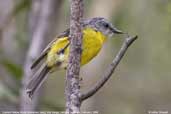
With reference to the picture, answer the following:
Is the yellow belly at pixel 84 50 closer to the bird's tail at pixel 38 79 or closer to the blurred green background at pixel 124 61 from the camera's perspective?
the bird's tail at pixel 38 79

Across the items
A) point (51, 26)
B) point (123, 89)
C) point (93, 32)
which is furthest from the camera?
point (123, 89)

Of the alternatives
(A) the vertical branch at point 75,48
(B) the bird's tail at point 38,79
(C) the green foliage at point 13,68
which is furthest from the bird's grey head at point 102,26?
(A) the vertical branch at point 75,48

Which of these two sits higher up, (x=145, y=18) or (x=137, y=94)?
(x=145, y=18)

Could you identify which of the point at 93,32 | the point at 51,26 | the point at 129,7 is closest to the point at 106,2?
the point at 129,7

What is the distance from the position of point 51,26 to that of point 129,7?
104 centimetres

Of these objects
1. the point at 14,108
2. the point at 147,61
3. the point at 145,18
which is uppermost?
the point at 145,18

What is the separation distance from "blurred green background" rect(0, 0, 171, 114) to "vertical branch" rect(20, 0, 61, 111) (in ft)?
0.38

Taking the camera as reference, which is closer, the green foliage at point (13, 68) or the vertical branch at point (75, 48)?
the vertical branch at point (75, 48)

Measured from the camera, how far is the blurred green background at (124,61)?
6383 mm

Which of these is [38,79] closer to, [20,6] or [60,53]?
[60,53]

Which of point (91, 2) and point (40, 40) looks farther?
point (91, 2)

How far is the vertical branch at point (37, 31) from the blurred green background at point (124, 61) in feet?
Answer: 0.38

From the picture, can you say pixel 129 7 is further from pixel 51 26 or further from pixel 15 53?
pixel 15 53

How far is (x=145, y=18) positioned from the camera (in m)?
7.07
